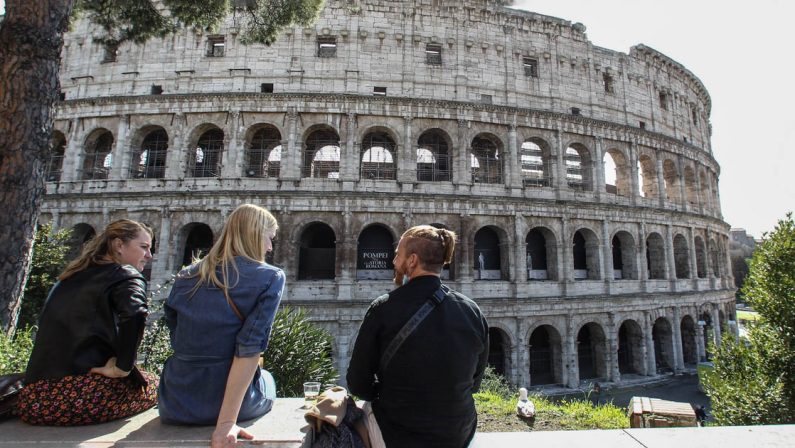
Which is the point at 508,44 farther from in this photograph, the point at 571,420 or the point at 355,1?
the point at 571,420

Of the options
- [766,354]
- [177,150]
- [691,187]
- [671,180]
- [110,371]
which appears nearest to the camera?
[110,371]

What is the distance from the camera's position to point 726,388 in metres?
8.53

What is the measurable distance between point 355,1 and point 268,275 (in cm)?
1900

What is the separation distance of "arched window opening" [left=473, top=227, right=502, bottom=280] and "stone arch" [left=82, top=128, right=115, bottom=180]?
17.2m

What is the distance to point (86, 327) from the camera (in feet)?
→ 8.68

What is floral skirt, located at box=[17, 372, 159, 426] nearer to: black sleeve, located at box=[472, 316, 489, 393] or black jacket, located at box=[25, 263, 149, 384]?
black jacket, located at box=[25, 263, 149, 384]

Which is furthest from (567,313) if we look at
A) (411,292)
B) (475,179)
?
(411,292)

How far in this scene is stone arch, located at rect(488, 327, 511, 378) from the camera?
54.0ft

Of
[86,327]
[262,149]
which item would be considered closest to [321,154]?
[262,149]

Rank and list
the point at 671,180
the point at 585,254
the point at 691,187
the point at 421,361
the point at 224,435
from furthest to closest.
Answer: the point at 691,187
the point at 671,180
the point at 585,254
the point at 421,361
the point at 224,435

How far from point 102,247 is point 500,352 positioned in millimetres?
17489

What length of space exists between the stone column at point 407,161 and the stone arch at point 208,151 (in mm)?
8322

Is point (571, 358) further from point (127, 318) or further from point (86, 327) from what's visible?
point (86, 327)

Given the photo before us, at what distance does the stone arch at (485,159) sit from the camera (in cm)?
1842
